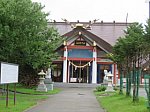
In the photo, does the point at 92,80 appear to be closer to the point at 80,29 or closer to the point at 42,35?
the point at 80,29

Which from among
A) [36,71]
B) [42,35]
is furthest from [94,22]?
[42,35]

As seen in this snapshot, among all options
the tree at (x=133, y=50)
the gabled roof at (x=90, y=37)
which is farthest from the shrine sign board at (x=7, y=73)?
the gabled roof at (x=90, y=37)

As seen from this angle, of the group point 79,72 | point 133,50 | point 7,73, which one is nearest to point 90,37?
point 79,72

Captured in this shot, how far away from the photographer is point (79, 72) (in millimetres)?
54875

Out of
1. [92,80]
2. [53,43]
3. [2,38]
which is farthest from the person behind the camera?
[92,80]

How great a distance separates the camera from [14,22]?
2511cm

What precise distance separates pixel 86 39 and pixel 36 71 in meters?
14.3

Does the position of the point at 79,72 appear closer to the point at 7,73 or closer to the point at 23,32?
the point at 23,32

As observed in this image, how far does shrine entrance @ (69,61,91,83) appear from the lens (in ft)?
176

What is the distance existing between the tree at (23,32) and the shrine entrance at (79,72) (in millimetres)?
23465

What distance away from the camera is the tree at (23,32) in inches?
965

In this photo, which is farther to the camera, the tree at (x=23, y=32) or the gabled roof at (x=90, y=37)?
the gabled roof at (x=90, y=37)

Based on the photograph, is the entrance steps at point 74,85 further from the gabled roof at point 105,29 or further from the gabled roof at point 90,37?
the gabled roof at point 105,29

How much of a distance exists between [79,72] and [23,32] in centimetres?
2977
